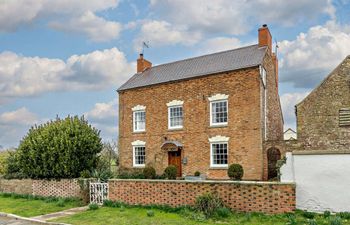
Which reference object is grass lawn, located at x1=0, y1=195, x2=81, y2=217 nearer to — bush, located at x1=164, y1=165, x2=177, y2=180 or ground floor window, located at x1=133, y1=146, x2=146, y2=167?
bush, located at x1=164, y1=165, x2=177, y2=180

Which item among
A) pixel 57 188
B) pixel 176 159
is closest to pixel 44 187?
pixel 57 188

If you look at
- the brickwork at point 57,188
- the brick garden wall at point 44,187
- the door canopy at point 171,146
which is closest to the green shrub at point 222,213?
the brick garden wall at point 44,187

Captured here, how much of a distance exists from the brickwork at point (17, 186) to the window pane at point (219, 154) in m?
12.1

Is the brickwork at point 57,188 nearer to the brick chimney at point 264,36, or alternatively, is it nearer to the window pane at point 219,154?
the window pane at point 219,154

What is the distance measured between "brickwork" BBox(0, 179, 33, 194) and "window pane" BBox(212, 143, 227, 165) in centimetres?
1207

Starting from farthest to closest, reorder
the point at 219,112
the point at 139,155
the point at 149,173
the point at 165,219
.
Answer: the point at 139,155, the point at 149,173, the point at 219,112, the point at 165,219

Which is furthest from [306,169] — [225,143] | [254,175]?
[225,143]

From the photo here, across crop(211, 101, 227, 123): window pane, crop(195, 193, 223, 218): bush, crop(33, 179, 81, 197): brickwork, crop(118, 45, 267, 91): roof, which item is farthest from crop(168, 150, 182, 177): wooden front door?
crop(195, 193, 223, 218): bush

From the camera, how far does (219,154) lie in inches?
910

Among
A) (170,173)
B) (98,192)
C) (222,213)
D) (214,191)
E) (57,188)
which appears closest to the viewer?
(222,213)

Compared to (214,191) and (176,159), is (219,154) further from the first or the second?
(214,191)

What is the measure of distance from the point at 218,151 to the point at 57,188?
10660 mm

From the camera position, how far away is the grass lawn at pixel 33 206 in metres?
16.0

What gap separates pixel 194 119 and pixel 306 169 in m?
13.2
